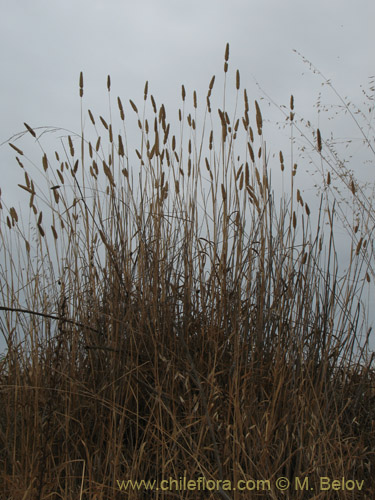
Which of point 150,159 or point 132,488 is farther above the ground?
point 150,159

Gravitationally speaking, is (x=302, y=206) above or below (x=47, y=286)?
above

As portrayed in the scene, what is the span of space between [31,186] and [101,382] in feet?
2.62

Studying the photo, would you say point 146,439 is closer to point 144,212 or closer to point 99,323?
point 99,323

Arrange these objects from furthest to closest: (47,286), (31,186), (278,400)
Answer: (47,286)
(31,186)
(278,400)

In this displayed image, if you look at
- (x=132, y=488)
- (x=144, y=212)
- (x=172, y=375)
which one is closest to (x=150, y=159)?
(x=144, y=212)

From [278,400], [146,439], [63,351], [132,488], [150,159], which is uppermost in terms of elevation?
[150,159]

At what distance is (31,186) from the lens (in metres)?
2.24

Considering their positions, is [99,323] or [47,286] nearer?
[99,323]

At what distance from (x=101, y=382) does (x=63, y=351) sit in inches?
9.6

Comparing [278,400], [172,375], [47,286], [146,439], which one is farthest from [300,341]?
[47,286]

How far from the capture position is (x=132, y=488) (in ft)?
5.74

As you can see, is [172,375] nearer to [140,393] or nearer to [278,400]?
[140,393]

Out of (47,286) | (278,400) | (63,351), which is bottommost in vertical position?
Answer: (278,400)

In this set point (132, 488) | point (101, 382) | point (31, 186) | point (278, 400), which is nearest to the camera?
point (132, 488)
